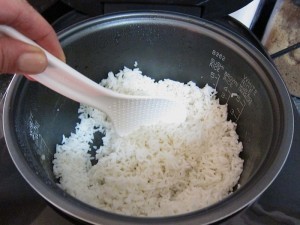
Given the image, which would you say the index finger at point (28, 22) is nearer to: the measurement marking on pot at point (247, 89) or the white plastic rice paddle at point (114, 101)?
the white plastic rice paddle at point (114, 101)

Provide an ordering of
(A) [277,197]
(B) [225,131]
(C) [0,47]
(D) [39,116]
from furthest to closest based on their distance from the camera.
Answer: (B) [225,131] < (D) [39,116] < (A) [277,197] < (C) [0,47]

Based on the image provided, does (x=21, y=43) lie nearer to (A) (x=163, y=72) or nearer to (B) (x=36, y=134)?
(B) (x=36, y=134)

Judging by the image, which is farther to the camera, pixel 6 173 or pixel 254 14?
pixel 254 14

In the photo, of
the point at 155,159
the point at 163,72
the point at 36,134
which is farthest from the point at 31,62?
the point at 163,72

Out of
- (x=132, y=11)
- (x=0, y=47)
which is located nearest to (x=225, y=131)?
(x=132, y=11)

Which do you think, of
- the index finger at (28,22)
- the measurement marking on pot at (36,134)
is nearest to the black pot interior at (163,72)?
the measurement marking on pot at (36,134)

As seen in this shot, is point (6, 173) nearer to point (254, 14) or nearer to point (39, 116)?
point (39, 116)

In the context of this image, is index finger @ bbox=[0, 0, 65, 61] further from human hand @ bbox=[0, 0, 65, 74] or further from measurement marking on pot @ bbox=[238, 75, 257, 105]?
measurement marking on pot @ bbox=[238, 75, 257, 105]
